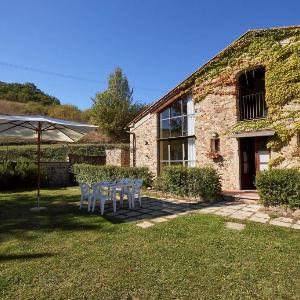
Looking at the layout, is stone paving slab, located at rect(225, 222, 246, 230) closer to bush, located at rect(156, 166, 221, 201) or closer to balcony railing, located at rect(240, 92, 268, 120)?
bush, located at rect(156, 166, 221, 201)

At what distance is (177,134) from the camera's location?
599 inches

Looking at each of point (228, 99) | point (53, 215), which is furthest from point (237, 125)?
point (53, 215)

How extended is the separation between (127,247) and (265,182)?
16.3ft

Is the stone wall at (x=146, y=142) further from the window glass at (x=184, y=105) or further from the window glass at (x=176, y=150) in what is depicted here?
the window glass at (x=184, y=105)

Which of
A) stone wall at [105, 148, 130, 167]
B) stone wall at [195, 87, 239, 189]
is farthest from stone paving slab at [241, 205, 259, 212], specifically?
stone wall at [105, 148, 130, 167]

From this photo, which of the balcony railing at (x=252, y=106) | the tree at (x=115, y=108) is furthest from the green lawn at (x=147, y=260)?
the tree at (x=115, y=108)

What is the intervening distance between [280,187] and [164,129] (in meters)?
8.93

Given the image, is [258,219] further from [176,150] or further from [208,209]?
[176,150]

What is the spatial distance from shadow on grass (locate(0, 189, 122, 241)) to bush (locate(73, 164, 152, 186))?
172 inches

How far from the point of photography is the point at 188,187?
408 inches

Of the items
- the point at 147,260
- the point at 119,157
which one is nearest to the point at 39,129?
the point at 147,260

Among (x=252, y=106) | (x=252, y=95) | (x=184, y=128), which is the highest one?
(x=252, y=95)

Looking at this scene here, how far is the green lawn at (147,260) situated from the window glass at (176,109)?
9.32 metres

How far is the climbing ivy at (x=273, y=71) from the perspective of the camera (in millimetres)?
11047
